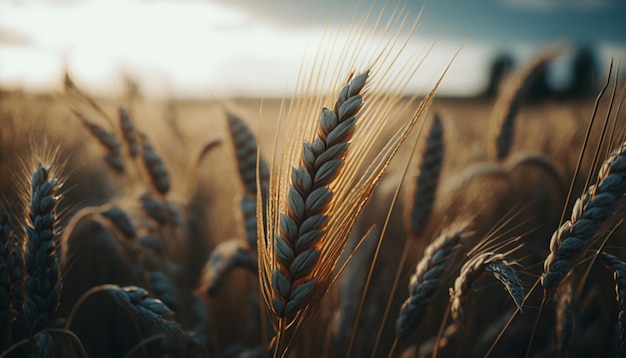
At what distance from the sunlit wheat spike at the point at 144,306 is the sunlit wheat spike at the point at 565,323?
122 centimetres

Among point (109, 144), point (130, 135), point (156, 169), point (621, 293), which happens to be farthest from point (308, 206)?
point (109, 144)

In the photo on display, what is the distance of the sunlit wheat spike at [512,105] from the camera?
105 inches

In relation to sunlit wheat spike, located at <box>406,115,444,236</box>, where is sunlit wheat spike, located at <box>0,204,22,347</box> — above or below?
below

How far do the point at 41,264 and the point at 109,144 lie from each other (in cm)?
100

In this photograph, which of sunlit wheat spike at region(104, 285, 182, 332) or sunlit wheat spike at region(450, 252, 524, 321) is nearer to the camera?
sunlit wheat spike at region(450, 252, 524, 321)

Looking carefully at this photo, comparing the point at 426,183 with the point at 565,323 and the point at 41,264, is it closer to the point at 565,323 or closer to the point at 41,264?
the point at 565,323

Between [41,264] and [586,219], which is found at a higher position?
[586,219]

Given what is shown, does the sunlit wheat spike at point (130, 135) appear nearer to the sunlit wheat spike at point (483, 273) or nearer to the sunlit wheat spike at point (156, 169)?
the sunlit wheat spike at point (156, 169)

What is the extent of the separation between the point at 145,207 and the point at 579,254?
64.8 inches

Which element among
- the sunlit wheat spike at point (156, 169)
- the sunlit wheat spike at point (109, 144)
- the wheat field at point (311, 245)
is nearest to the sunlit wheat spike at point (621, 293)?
the wheat field at point (311, 245)

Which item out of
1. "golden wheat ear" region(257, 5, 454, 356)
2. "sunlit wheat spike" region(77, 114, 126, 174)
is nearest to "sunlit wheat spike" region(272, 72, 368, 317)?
"golden wheat ear" region(257, 5, 454, 356)

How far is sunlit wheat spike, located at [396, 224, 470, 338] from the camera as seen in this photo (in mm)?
1204

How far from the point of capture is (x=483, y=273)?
1.09 metres

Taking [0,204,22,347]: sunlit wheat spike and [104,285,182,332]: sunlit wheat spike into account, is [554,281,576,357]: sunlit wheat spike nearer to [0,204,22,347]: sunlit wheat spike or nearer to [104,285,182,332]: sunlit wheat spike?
[104,285,182,332]: sunlit wheat spike
